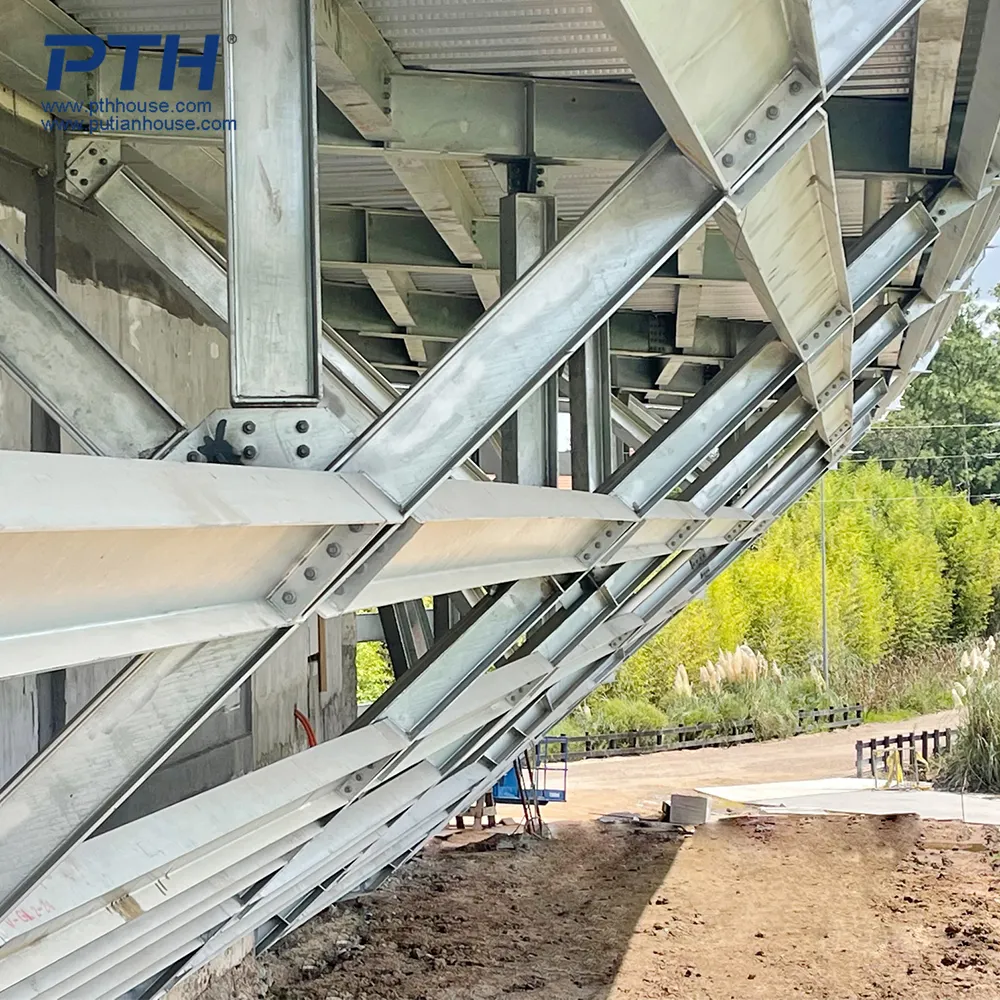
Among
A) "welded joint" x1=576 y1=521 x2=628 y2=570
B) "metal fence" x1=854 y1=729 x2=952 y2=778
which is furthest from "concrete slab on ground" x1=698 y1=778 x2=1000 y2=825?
"welded joint" x1=576 y1=521 x2=628 y2=570

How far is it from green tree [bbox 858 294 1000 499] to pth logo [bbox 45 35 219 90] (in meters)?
43.7

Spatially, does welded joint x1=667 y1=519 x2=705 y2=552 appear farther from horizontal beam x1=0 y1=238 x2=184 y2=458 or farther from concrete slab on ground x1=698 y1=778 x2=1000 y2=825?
concrete slab on ground x1=698 y1=778 x2=1000 y2=825

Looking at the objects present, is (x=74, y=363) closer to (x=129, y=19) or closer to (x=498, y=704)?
(x=129, y=19)

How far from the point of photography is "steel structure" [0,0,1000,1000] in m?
2.01

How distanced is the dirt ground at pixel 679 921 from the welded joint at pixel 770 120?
7.44 metres

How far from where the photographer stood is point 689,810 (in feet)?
48.1

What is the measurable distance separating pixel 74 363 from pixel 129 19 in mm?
1422

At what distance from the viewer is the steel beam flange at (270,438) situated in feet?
7.41

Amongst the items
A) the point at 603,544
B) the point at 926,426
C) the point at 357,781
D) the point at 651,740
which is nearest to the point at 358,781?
the point at 357,781

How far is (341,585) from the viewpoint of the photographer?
2.38 m

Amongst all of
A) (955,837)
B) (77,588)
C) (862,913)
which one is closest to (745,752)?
(955,837)

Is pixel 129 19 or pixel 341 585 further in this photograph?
pixel 129 19

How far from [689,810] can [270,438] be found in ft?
43.4

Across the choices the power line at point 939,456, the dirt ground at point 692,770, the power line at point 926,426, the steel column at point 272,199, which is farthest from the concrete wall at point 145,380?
the power line at point 926,426
